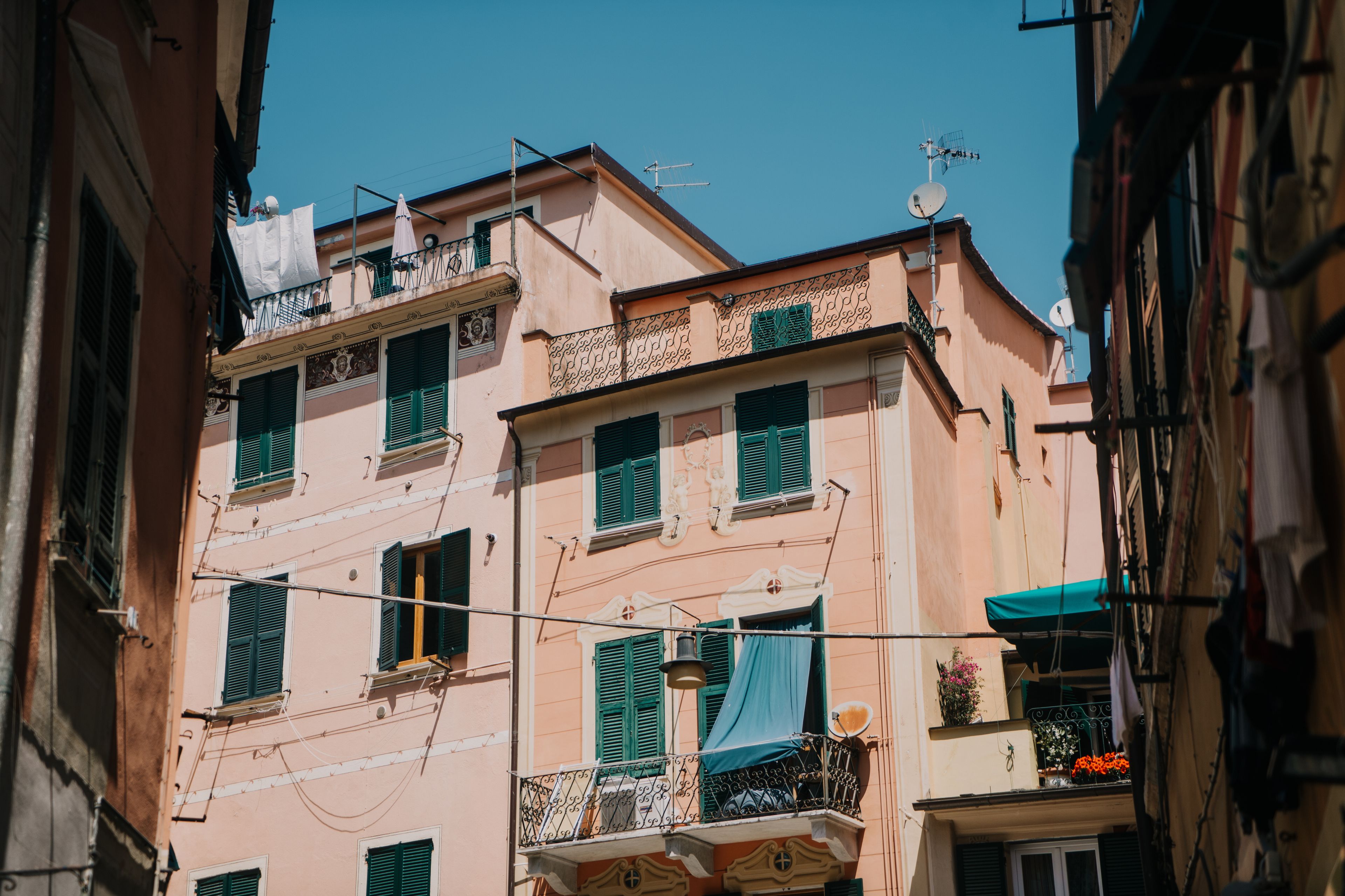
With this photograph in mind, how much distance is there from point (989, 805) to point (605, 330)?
923 cm

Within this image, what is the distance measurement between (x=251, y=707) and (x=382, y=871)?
10.5ft

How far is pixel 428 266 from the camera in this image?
25.5 m

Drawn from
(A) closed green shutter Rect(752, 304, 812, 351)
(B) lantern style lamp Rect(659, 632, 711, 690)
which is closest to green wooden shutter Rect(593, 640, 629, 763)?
(B) lantern style lamp Rect(659, 632, 711, 690)

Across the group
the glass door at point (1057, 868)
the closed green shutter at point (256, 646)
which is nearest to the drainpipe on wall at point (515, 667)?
the closed green shutter at point (256, 646)

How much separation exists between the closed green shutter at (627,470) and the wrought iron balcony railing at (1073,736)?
218 inches

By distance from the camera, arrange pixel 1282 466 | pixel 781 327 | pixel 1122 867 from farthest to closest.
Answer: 1. pixel 781 327
2. pixel 1122 867
3. pixel 1282 466

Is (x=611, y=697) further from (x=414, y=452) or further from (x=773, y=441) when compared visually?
(x=414, y=452)

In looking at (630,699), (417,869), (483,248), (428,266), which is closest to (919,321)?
(630,699)

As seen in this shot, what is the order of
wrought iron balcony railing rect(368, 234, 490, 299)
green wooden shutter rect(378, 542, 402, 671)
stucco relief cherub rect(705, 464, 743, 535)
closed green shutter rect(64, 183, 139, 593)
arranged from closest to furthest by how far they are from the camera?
closed green shutter rect(64, 183, 139, 593), stucco relief cherub rect(705, 464, 743, 535), green wooden shutter rect(378, 542, 402, 671), wrought iron balcony railing rect(368, 234, 490, 299)

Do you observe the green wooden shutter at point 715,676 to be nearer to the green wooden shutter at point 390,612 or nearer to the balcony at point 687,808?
the balcony at point 687,808

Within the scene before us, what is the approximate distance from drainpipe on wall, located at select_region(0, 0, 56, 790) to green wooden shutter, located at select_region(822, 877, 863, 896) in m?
12.6

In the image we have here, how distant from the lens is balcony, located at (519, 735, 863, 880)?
1862 cm

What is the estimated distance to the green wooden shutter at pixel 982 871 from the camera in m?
18.6

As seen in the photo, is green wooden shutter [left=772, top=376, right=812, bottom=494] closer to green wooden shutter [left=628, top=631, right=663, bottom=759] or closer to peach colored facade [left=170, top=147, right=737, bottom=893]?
green wooden shutter [left=628, top=631, right=663, bottom=759]
